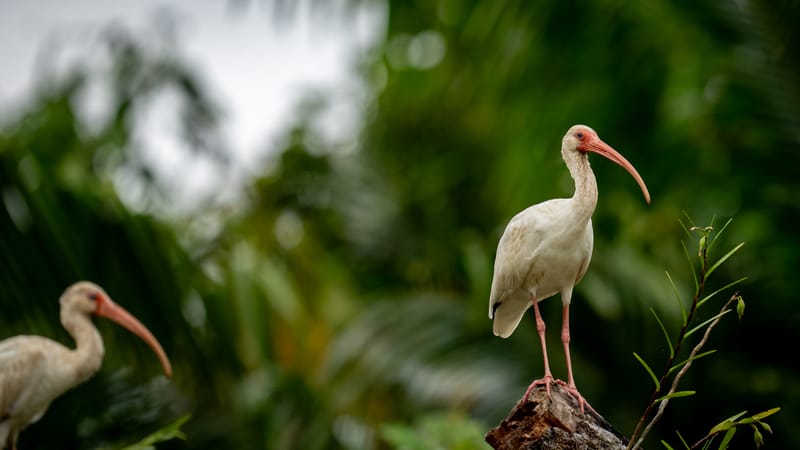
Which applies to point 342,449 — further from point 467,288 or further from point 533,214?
point 533,214

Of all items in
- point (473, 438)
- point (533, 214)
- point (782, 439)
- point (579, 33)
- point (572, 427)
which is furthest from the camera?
point (579, 33)

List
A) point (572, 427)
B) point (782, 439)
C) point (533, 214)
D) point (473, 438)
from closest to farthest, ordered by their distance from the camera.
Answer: point (572, 427) → point (533, 214) → point (473, 438) → point (782, 439)

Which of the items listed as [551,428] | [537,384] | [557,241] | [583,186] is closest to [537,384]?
[537,384]

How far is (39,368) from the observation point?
4613mm

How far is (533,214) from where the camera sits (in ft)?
11.7

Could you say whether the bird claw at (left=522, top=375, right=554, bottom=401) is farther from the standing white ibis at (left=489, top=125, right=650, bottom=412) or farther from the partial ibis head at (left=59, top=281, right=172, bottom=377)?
the partial ibis head at (left=59, top=281, right=172, bottom=377)

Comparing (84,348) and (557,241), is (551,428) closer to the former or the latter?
(557,241)

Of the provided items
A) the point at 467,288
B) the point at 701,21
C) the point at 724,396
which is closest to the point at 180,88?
the point at 467,288

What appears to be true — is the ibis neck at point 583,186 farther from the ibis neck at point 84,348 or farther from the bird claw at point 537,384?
the ibis neck at point 84,348

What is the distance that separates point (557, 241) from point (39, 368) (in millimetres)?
2719

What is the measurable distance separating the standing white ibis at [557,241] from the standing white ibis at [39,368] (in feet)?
6.16

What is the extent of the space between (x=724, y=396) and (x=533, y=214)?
15.8 ft

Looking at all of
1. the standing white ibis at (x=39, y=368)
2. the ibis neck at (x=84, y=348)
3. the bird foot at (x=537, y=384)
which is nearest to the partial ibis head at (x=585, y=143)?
the bird foot at (x=537, y=384)

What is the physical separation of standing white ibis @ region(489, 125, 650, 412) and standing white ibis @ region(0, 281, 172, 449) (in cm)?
188
